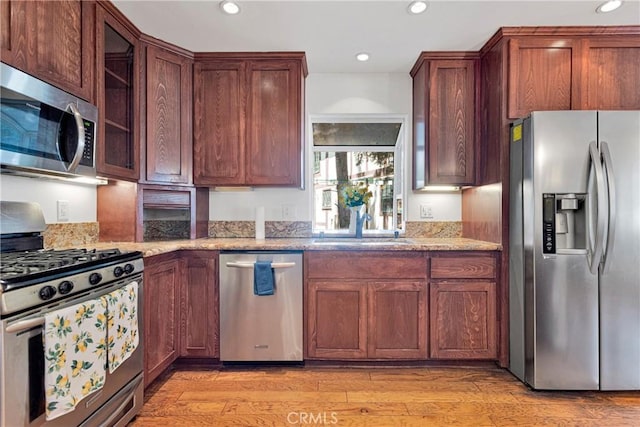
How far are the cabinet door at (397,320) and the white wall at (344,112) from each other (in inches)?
35.8

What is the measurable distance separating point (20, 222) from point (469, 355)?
2.91 meters

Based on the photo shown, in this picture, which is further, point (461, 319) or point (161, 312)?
point (461, 319)

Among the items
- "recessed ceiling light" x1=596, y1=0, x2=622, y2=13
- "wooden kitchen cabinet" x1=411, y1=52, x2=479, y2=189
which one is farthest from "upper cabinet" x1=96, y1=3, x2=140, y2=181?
"recessed ceiling light" x1=596, y1=0, x2=622, y2=13

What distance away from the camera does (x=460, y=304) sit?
2.38 m

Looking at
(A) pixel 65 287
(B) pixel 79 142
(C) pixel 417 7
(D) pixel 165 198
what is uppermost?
(C) pixel 417 7

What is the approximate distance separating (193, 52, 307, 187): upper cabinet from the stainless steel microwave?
92cm

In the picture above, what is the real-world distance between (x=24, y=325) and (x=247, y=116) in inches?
78.6

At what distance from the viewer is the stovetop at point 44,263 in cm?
119

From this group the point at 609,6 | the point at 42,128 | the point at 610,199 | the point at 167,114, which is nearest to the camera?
the point at 42,128

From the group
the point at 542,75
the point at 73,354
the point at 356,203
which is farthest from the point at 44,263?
the point at 542,75

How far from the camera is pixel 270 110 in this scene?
8.90 feet

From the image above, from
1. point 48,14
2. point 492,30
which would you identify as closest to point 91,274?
point 48,14

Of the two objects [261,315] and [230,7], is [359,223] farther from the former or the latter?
[230,7]

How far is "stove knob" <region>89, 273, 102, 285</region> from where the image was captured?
1475 mm
